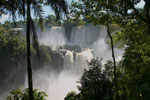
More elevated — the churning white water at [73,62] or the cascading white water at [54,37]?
the cascading white water at [54,37]

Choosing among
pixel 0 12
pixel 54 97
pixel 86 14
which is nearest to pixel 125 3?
pixel 86 14

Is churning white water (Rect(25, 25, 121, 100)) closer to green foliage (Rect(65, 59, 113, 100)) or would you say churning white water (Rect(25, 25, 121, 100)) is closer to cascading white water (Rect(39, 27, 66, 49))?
cascading white water (Rect(39, 27, 66, 49))

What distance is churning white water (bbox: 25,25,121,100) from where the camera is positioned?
1185 inches

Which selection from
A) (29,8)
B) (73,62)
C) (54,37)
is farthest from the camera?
(54,37)

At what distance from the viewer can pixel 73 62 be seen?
103 ft

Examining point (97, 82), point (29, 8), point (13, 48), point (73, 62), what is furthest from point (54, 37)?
point (29, 8)

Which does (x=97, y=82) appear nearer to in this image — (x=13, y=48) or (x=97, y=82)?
(x=97, y=82)

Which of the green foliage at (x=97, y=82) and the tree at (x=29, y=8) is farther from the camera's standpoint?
the green foliage at (x=97, y=82)

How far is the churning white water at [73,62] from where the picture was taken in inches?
1185

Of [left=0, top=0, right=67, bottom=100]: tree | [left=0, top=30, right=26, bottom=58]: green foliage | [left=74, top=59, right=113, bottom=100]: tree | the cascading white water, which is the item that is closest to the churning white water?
the cascading white water

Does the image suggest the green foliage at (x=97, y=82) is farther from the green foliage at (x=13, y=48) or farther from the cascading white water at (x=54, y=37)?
the cascading white water at (x=54, y=37)

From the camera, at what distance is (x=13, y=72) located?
110 feet

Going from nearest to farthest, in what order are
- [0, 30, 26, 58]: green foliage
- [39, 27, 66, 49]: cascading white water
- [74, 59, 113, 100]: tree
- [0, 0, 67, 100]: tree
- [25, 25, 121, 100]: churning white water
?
[0, 0, 67, 100]: tree < [74, 59, 113, 100]: tree < [25, 25, 121, 100]: churning white water < [0, 30, 26, 58]: green foliage < [39, 27, 66, 49]: cascading white water

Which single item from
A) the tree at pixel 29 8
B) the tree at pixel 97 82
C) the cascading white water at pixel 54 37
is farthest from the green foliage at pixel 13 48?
the tree at pixel 29 8
